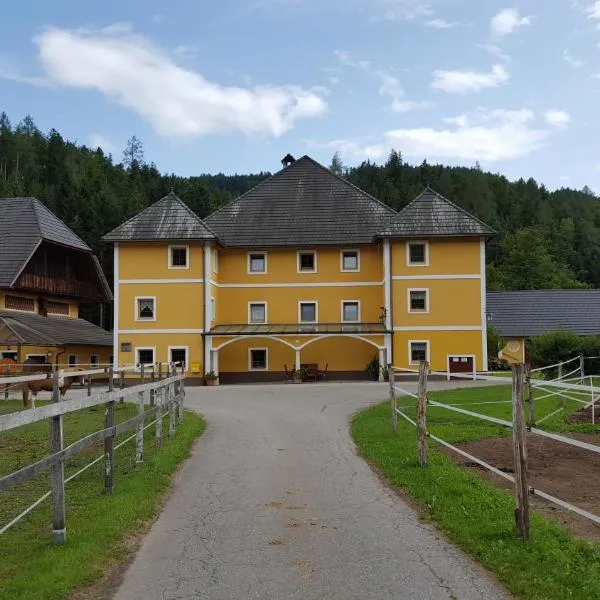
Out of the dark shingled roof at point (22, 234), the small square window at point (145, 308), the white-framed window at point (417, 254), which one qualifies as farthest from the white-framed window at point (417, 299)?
the dark shingled roof at point (22, 234)

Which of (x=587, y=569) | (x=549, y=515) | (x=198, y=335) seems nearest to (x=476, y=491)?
(x=549, y=515)

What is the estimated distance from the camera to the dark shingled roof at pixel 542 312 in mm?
48406

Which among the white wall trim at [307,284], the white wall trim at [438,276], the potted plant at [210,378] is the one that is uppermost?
the white wall trim at [438,276]

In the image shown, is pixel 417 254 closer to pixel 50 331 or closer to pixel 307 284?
pixel 307 284

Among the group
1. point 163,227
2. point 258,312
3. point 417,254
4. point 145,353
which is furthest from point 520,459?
point 258,312

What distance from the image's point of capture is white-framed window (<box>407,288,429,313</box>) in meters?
37.4

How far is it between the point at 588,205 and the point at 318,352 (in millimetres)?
93889

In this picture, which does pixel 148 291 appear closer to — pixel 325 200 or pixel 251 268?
pixel 251 268

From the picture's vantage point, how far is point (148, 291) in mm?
38188

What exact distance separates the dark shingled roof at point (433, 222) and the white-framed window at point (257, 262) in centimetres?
722

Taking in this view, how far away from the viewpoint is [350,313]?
1569 inches

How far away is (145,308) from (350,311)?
1123 centimetres

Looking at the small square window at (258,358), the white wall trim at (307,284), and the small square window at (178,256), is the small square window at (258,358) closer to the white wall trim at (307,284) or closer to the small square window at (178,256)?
the white wall trim at (307,284)

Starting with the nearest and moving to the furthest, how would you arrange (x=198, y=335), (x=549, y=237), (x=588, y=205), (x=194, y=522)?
(x=194, y=522) < (x=198, y=335) < (x=549, y=237) < (x=588, y=205)
